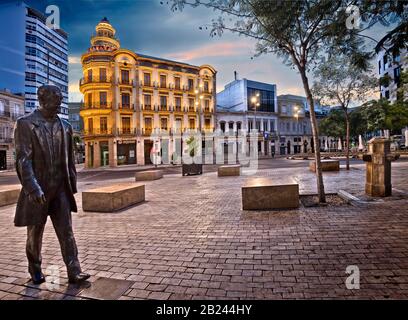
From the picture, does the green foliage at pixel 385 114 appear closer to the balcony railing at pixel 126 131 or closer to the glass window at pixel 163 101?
the glass window at pixel 163 101

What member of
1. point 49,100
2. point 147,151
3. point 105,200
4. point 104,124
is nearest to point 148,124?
point 147,151

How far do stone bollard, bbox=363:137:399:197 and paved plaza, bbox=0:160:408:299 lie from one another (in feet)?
1.72

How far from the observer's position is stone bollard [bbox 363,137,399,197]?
6418 mm

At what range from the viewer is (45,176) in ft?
8.68

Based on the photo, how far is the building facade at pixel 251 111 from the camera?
149 ft

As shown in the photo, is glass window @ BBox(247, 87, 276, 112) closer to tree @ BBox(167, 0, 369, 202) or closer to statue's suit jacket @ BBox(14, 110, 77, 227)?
tree @ BBox(167, 0, 369, 202)

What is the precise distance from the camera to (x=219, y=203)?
709 centimetres

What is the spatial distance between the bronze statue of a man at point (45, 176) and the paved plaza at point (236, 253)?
20.3 inches

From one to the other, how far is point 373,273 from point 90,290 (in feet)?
10.7

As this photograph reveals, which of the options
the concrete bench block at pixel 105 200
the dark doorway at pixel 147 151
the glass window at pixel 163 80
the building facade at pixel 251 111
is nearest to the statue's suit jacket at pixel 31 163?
the concrete bench block at pixel 105 200

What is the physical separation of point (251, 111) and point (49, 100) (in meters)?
46.8

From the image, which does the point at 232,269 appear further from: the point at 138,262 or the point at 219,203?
the point at 219,203

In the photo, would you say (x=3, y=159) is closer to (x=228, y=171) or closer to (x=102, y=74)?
(x=102, y=74)
